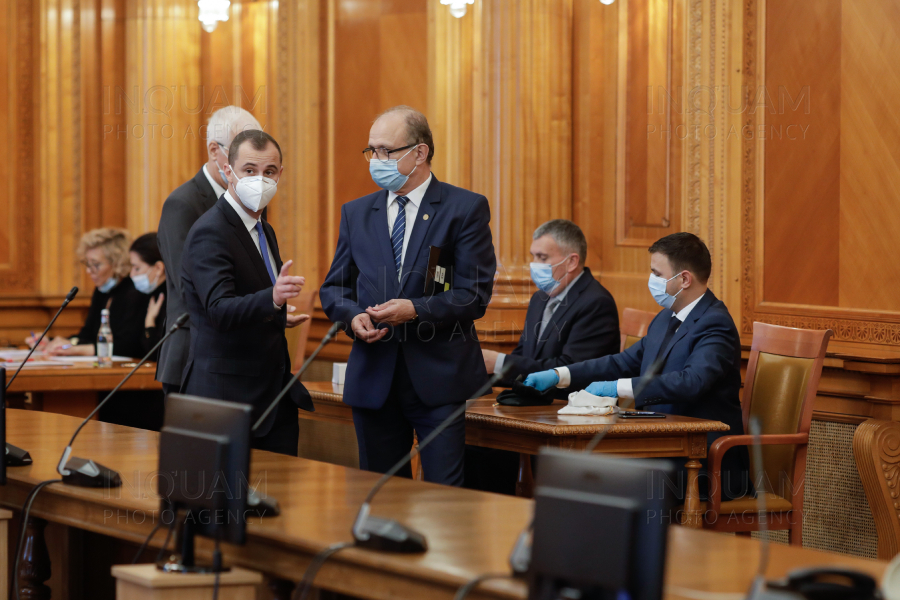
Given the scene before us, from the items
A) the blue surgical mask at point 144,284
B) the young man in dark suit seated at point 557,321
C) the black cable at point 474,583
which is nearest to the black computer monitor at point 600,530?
the black cable at point 474,583

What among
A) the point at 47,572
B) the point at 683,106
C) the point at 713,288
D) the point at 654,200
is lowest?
the point at 47,572

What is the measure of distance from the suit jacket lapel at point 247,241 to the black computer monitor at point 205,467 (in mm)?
1002

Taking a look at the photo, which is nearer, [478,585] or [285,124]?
[478,585]

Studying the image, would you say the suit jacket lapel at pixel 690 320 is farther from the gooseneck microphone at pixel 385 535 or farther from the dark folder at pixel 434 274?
the gooseneck microphone at pixel 385 535

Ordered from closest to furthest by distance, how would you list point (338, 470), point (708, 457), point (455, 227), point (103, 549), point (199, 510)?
point (199, 510) < point (338, 470) < point (103, 549) < point (455, 227) < point (708, 457)

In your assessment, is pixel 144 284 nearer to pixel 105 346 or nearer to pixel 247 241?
pixel 105 346

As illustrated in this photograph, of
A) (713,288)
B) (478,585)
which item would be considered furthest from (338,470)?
(713,288)

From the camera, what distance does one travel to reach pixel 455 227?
3.08 meters

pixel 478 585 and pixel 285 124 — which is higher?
pixel 285 124

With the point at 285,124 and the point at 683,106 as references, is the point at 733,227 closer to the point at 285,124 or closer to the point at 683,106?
the point at 683,106

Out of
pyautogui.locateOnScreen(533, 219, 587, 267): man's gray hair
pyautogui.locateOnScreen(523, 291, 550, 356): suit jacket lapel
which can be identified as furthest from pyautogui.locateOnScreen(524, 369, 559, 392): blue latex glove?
pyautogui.locateOnScreen(533, 219, 587, 267): man's gray hair

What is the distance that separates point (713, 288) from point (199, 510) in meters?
3.12

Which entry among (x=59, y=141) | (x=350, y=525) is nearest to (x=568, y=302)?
(x=350, y=525)

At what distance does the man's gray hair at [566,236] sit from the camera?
417 centimetres
